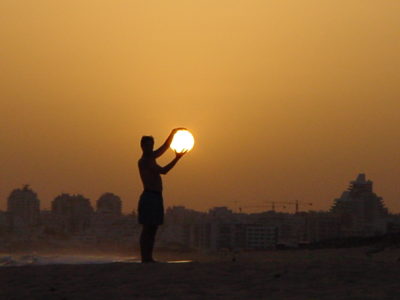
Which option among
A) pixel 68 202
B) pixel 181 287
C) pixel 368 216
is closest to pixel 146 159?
pixel 181 287

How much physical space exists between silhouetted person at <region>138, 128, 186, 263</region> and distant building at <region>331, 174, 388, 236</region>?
62.8 m

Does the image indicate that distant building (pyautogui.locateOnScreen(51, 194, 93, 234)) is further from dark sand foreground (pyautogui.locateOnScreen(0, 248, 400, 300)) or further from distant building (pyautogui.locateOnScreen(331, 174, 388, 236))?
dark sand foreground (pyautogui.locateOnScreen(0, 248, 400, 300))

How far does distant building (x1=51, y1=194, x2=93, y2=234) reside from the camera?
10153cm

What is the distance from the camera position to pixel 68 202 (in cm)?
11650

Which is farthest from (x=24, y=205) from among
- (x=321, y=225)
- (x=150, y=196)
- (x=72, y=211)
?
(x=150, y=196)

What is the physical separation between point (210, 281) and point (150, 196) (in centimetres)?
299

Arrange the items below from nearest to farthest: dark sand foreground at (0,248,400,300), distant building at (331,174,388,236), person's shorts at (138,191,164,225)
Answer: dark sand foreground at (0,248,400,300) → person's shorts at (138,191,164,225) → distant building at (331,174,388,236)

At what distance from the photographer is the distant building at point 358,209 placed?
84000 millimetres

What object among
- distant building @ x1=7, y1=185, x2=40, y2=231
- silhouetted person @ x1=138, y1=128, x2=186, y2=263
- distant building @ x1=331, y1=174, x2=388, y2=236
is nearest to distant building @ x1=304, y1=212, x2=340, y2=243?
distant building @ x1=331, y1=174, x2=388, y2=236

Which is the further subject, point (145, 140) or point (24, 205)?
point (24, 205)

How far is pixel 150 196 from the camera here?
18656 mm

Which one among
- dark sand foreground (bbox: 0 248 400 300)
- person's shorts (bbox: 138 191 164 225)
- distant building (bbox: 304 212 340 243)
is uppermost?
distant building (bbox: 304 212 340 243)

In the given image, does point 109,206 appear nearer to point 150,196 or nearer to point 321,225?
point 321,225

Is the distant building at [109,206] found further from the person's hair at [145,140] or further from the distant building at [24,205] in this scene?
the person's hair at [145,140]
